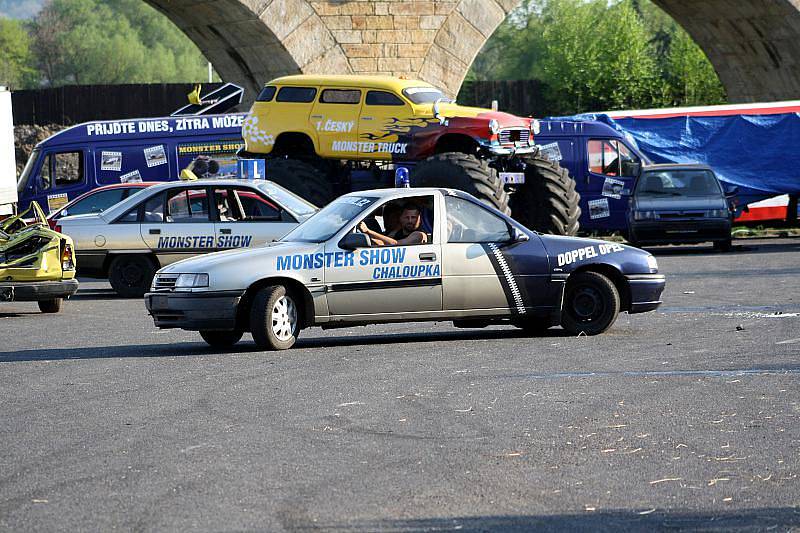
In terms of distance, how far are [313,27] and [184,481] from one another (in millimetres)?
23745

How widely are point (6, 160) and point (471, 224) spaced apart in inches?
487

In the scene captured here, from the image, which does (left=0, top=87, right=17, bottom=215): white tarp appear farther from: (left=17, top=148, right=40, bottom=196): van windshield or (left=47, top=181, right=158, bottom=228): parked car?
(left=17, top=148, right=40, bottom=196): van windshield

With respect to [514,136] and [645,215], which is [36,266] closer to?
[514,136]

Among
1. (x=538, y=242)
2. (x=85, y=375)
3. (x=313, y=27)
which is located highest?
(x=313, y=27)

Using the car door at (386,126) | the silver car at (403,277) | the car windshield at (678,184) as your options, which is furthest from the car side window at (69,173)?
the silver car at (403,277)

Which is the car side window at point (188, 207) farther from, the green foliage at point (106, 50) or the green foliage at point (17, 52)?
the green foliage at point (17, 52)

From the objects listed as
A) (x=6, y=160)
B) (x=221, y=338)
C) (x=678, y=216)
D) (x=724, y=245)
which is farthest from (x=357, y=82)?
(x=221, y=338)

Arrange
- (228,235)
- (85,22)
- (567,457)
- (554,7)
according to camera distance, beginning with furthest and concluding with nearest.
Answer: (85,22) < (554,7) < (228,235) < (567,457)

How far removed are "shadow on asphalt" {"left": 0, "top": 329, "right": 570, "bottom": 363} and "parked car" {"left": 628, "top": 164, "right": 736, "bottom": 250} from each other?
1215 cm

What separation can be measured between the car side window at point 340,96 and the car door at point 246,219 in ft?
17.3

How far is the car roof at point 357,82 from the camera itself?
74.3ft

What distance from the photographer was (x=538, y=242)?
1246cm

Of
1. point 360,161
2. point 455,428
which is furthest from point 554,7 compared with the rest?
point 455,428

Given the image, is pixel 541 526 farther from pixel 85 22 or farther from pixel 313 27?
pixel 85 22
